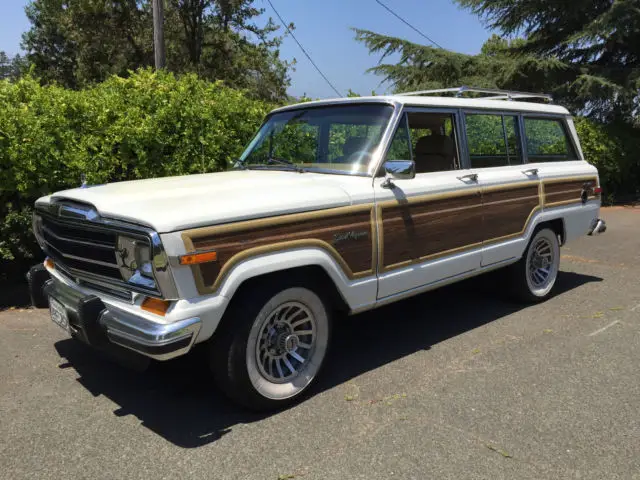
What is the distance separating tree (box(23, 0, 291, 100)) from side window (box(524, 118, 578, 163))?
20.7 m

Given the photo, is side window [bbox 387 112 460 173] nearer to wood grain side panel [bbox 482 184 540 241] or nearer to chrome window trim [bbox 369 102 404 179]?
chrome window trim [bbox 369 102 404 179]

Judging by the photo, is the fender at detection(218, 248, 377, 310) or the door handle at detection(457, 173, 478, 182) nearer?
the fender at detection(218, 248, 377, 310)

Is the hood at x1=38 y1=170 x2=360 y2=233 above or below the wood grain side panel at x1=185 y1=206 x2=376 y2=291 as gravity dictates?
above

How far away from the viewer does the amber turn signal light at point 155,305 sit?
9.53 feet

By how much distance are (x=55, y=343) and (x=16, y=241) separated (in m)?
1.46

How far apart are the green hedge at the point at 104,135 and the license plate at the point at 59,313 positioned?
7.21 feet

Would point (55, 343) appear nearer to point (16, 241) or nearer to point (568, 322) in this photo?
point (16, 241)

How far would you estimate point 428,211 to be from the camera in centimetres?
414

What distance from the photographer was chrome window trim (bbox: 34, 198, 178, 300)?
110 inches

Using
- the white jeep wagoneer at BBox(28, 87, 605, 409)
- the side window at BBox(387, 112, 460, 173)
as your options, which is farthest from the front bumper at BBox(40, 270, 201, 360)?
the side window at BBox(387, 112, 460, 173)

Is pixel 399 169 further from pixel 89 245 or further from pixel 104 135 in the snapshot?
pixel 104 135

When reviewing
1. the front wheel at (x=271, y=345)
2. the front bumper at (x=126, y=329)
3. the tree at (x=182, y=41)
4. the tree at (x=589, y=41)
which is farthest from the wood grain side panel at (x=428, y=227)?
Answer: the tree at (x=182, y=41)

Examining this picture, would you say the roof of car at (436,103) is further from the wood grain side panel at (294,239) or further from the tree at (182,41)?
the tree at (182,41)

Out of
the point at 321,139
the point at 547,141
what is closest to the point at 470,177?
the point at 321,139
